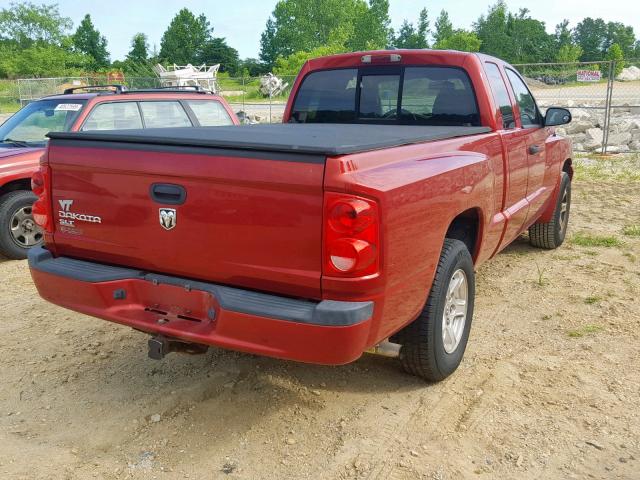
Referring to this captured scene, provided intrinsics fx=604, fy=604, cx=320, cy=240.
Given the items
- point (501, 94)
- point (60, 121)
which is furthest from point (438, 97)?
point (60, 121)

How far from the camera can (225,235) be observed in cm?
276

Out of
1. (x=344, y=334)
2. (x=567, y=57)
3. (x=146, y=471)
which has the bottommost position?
(x=146, y=471)

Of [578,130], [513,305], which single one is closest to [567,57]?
[578,130]

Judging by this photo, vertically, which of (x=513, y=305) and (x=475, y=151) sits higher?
(x=475, y=151)

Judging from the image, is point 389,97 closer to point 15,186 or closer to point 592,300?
point 592,300

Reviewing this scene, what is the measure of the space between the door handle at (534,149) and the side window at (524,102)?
0.20m

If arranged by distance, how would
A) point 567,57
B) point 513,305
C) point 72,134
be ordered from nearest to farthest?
point 72,134
point 513,305
point 567,57

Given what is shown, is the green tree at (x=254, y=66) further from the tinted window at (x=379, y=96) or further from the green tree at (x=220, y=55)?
the tinted window at (x=379, y=96)

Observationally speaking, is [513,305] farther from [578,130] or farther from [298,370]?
[578,130]

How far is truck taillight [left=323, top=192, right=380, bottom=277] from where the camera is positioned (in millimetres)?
2488

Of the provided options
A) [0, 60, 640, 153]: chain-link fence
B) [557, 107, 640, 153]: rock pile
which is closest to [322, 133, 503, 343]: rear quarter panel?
[0, 60, 640, 153]: chain-link fence

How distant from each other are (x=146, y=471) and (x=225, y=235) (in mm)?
1182

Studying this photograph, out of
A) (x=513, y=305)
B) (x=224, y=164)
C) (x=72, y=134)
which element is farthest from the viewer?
(x=513, y=305)

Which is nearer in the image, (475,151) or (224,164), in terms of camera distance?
(224,164)
